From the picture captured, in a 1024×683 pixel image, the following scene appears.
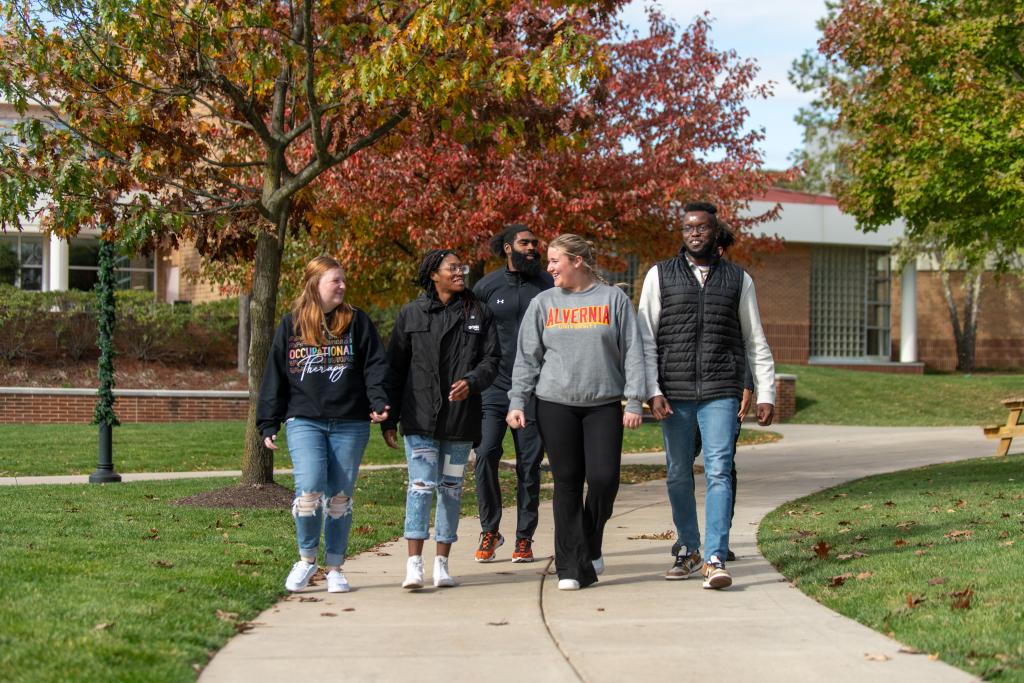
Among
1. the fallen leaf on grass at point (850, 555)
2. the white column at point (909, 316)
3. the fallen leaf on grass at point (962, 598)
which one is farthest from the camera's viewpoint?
the white column at point (909, 316)

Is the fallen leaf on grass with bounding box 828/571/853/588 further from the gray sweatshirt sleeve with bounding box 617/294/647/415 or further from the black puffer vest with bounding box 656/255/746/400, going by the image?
the gray sweatshirt sleeve with bounding box 617/294/647/415

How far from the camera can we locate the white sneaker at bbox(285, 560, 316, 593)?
707 cm

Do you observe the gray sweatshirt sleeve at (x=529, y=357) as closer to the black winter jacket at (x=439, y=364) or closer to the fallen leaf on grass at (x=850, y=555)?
the black winter jacket at (x=439, y=364)

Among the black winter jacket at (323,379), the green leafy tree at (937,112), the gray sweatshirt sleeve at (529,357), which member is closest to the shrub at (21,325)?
the green leafy tree at (937,112)

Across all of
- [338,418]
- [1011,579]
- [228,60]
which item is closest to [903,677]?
[1011,579]

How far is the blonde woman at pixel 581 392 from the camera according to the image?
7.17 metres

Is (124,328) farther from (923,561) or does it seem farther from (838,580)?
(838,580)

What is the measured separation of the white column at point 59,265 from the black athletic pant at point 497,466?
2631 centimetres

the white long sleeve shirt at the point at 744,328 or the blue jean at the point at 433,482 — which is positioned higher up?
the white long sleeve shirt at the point at 744,328

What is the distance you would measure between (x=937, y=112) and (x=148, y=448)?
10.9m

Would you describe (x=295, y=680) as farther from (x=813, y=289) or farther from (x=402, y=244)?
(x=813, y=289)

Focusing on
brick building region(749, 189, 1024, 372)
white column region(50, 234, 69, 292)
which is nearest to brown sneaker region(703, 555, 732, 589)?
white column region(50, 234, 69, 292)

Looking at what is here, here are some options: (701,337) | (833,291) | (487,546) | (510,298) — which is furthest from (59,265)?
(701,337)

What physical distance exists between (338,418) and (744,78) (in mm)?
12593
